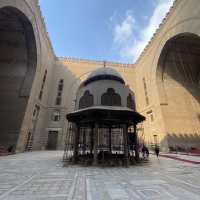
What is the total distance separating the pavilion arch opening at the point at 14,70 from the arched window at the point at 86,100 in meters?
12.4

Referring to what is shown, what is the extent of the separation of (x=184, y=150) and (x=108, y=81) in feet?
57.4

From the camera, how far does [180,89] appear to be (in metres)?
25.5

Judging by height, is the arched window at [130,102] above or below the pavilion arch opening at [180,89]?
below

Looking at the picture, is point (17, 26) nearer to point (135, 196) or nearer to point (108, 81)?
point (108, 81)

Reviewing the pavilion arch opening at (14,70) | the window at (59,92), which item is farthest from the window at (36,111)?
the window at (59,92)

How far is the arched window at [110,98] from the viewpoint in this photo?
11.7 meters

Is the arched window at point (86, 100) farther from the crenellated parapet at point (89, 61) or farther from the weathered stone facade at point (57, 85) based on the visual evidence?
the crenellated parapet at point (89, 61)

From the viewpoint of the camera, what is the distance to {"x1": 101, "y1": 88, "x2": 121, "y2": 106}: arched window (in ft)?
38.3

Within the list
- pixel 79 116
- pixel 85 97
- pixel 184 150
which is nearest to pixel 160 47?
pixel 184 150

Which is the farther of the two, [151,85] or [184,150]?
[151,85]

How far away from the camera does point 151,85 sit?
2714 centimetres

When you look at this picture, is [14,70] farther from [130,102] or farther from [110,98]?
[130,102]

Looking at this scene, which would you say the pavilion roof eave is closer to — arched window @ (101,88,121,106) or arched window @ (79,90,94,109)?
arched window @ (101,88,121,106)

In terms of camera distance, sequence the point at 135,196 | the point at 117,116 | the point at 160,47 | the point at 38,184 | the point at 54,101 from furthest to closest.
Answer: the point at 54,101
the point at 160,47
the point at 117,116
the point at 38,184
the point at 135,196
